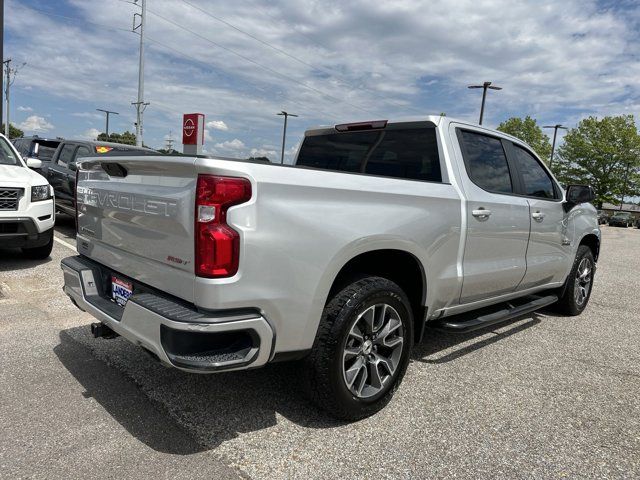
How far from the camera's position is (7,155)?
22.8 ft

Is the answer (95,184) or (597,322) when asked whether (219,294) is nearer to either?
(95,184)

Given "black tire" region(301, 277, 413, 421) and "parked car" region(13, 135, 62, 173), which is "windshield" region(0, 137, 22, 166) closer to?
"parked car" region(13, 135, 62, 173)

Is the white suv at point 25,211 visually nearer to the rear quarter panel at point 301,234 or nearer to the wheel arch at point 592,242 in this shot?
the rear quarter panel at point 301,234

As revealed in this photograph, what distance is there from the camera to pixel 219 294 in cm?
222

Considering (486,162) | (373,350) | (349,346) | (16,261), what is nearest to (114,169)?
(349,346)

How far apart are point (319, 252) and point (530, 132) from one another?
50.7 meters

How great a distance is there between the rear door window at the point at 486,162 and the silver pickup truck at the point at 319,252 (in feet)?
0.05

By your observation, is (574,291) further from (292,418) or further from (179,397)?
(179,397)

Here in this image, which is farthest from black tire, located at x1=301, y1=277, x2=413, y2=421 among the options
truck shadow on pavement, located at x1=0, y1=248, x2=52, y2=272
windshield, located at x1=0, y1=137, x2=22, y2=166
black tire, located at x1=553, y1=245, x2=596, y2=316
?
windshield, located at x1=0, y1=137, x2=22, y2=166

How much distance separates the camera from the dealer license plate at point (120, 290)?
2.81 metres

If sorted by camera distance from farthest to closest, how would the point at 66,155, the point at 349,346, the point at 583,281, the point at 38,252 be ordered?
1. the point at 66,155
2. the point at 38,252
3. the point at 583,281
4. the point at 349,346

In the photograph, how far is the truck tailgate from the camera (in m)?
2.33

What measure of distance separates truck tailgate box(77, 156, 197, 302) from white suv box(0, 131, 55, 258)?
3.26 meters

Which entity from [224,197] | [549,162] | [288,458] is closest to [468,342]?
[288,458]
